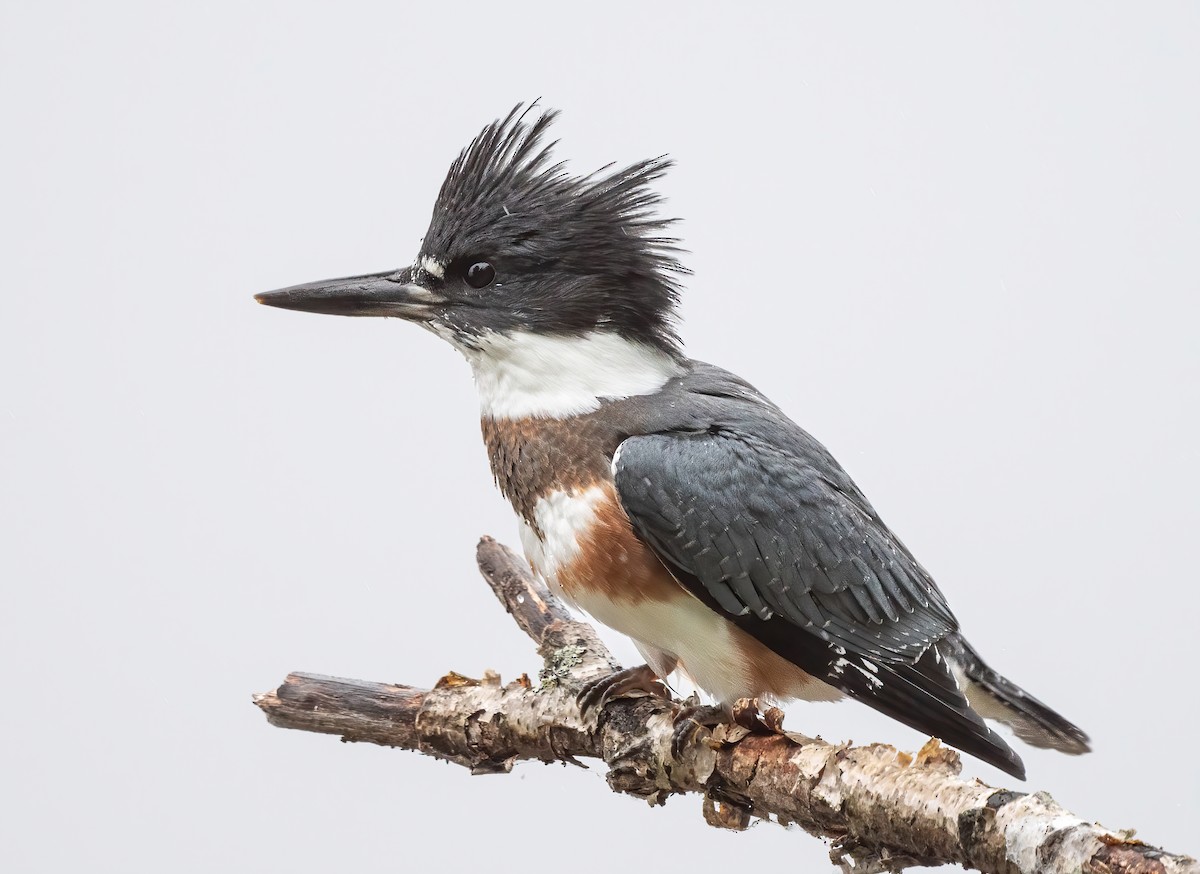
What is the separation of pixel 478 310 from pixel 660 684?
2.72 ft

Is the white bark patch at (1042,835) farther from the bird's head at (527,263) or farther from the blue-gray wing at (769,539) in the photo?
the bird's head at (527,263)

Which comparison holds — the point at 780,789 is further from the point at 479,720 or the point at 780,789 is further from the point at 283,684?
the point at 283,684

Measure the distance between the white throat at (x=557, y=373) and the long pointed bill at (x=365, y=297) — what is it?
15 centimetres

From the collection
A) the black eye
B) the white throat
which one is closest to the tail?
the white throat

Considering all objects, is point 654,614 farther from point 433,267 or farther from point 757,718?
point 433,267

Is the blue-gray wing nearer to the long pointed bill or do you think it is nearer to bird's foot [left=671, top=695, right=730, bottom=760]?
bird's foot [left=671, top=695, right=730, bottom=760]

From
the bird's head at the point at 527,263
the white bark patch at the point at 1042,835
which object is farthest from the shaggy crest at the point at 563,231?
the white bark patch at the point at 1042,835

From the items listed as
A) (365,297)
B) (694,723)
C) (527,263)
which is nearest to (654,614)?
(694,723)

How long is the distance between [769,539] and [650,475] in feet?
0.79

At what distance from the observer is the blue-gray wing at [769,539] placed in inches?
84.4

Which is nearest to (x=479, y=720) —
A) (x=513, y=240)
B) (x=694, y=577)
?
(x=694, y=577)

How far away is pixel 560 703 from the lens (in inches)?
96.2

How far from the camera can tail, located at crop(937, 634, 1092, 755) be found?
2.42 m

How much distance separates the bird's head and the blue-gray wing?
1.02ft
